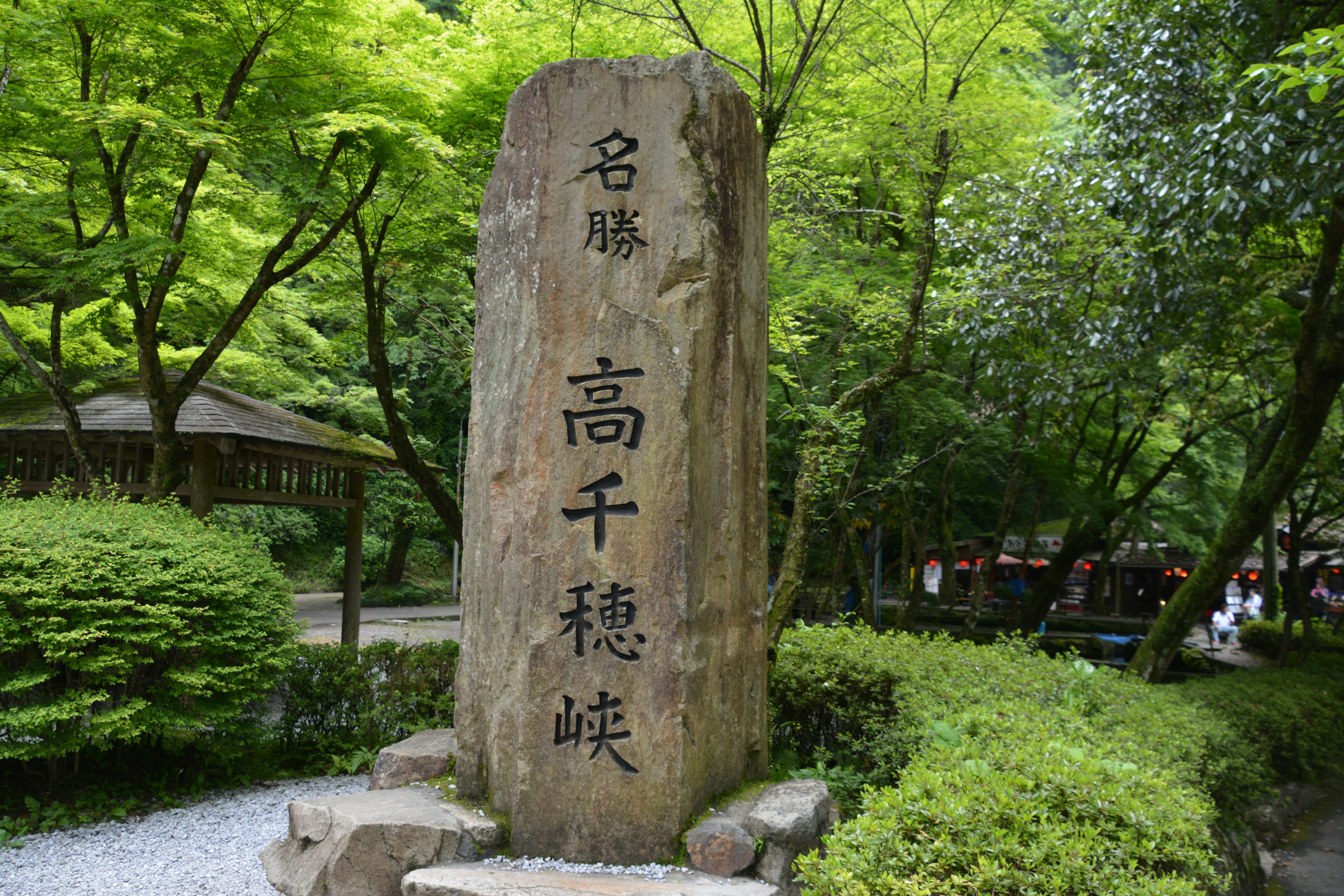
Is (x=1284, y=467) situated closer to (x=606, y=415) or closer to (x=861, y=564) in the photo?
(x=861, y=564)

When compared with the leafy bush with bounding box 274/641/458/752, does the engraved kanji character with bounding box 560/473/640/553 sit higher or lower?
higher

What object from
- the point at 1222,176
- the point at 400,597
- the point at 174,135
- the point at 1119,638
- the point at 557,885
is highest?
the point at 174,135

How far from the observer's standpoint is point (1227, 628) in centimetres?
2108

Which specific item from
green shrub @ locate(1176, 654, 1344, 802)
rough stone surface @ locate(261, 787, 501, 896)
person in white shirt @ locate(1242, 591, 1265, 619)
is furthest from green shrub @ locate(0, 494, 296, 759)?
person in white shirt @ locate(1242, 591, 1265, 619)

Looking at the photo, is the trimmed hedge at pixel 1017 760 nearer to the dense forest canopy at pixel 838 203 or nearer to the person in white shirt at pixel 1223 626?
the dense forest canopy at pixel 838 203

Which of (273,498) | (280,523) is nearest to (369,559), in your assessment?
(280,523)

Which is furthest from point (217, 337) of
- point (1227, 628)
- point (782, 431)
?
point (1227, 628)

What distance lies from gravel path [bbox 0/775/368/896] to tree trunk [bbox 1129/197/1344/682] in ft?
25.7

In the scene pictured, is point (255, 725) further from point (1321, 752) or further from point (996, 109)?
point (1321, 752)

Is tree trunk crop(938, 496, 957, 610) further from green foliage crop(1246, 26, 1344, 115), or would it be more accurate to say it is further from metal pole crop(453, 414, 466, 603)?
green foliage crop(1246, 26, 1344, 115)

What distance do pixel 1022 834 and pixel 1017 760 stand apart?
0.64m

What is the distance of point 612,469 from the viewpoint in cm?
421

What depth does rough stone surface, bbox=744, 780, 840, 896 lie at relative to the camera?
394 cm

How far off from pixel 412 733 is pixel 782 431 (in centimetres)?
742
